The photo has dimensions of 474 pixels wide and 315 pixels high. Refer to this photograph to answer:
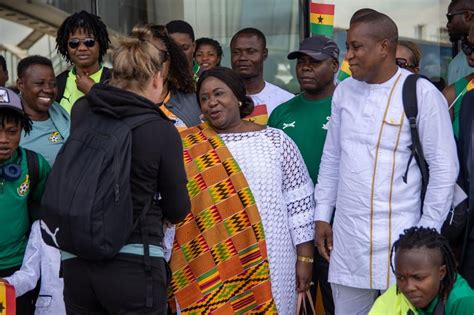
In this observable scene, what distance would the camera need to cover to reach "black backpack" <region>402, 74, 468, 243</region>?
4.17 metres

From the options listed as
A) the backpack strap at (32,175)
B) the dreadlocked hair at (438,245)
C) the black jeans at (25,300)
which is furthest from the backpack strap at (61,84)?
the dreadlocked hair at (438,245)

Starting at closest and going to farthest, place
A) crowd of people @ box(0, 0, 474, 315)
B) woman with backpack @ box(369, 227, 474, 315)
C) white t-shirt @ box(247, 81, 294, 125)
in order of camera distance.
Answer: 1. crowd of people @ box(0, 0, 474, 315)
2. woman with backpack @ box(369, 227, 474, 315)
3. white t-shirt @ box(247, 81, 294, 125)

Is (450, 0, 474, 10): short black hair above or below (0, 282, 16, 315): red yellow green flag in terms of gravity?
above

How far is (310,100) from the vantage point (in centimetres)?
530

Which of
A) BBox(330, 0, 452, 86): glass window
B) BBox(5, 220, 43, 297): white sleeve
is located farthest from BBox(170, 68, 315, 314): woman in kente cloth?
BBox(330, 0, 452, 86): glass window

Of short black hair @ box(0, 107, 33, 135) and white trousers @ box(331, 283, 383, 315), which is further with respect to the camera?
short black hair @ box(0, 107, 33, 135)

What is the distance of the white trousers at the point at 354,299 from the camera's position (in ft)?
14.5

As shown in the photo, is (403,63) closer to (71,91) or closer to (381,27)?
(381,27)

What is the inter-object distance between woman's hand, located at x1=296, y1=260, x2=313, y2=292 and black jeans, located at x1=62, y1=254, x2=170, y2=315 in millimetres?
1384

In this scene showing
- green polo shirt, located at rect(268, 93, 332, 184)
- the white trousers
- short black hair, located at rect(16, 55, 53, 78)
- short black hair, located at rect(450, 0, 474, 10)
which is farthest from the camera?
short black hair, located at rect(450, 0, 474, 10)

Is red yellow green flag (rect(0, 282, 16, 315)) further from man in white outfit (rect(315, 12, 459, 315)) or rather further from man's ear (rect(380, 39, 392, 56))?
man's ear (rect(380, 39, 392, 56))

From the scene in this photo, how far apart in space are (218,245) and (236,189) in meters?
0.31

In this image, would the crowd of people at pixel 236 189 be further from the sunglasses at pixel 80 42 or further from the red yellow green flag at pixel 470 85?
the sunglasses at pixel 80 42

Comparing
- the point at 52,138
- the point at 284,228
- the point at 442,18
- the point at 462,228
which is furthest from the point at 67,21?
the point at 442,18
